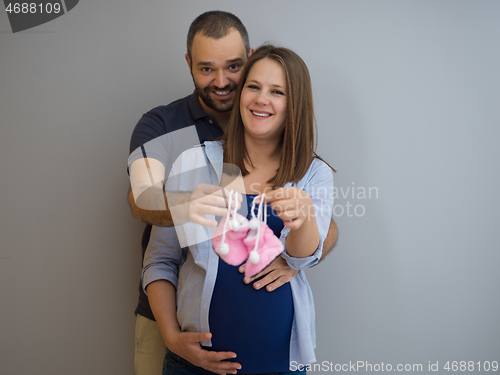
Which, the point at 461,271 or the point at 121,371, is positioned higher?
the point at 461,271

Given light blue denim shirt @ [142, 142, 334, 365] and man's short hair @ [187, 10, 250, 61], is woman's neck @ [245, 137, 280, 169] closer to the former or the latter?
light blue denim shirt @ [142, 142, 334, 365]

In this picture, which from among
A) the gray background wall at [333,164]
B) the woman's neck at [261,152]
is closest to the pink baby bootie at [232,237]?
the woman's neck at [261,152]

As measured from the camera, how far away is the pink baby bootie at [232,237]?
0.78 metres

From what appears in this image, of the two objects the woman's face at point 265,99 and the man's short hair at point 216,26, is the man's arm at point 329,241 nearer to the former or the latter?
the woman's face at point 265,99

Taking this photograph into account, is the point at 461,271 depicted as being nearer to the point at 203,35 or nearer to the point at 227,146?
the point at 227,146

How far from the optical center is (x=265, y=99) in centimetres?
110

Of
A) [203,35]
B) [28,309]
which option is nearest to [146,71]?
[203,35]

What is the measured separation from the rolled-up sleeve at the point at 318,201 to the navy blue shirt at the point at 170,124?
39 cm

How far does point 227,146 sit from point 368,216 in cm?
83

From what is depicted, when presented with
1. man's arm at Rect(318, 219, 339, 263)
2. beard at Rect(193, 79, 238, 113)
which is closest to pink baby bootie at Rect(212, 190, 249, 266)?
man's arm at Rect(318, 219, 339, 263)

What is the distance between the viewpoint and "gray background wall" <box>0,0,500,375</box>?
1.58 m

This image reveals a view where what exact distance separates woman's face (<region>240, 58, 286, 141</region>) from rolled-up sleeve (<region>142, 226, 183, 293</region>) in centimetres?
43

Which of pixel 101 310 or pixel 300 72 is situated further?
pixel 101 310

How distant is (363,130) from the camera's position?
1.66m
